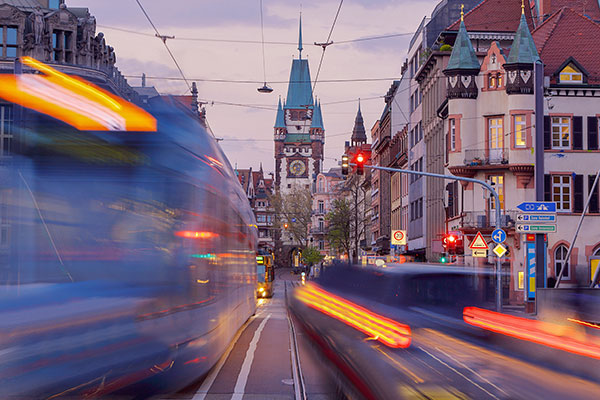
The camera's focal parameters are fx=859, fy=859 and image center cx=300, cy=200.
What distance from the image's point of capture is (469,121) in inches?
1823

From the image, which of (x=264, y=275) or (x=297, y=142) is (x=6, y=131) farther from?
(x=297, y=142)

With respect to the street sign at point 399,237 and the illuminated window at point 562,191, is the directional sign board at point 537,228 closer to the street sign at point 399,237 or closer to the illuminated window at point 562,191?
the street sign at point 399,237

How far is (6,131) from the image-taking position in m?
8.81

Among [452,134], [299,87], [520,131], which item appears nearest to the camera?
[520,131]

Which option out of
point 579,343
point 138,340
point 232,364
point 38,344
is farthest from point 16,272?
point 232,364

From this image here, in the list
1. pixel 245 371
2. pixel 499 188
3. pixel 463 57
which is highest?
pixel 463 57

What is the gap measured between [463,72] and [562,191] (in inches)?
327

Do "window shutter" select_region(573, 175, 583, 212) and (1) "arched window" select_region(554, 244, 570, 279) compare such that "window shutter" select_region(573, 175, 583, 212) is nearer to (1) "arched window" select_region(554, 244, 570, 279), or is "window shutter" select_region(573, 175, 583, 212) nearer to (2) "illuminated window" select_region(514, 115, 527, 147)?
(1) "arched window" select_region(554, 244, 570, 279)

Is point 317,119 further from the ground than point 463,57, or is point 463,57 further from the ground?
point 317,119

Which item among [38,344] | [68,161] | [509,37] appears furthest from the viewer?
[509,37]

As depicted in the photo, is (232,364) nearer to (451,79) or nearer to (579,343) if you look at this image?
(579,343)

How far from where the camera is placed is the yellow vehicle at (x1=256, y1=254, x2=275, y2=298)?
2167 inches

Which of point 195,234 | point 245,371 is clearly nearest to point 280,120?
point 245,371

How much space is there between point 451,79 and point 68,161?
40.6m
